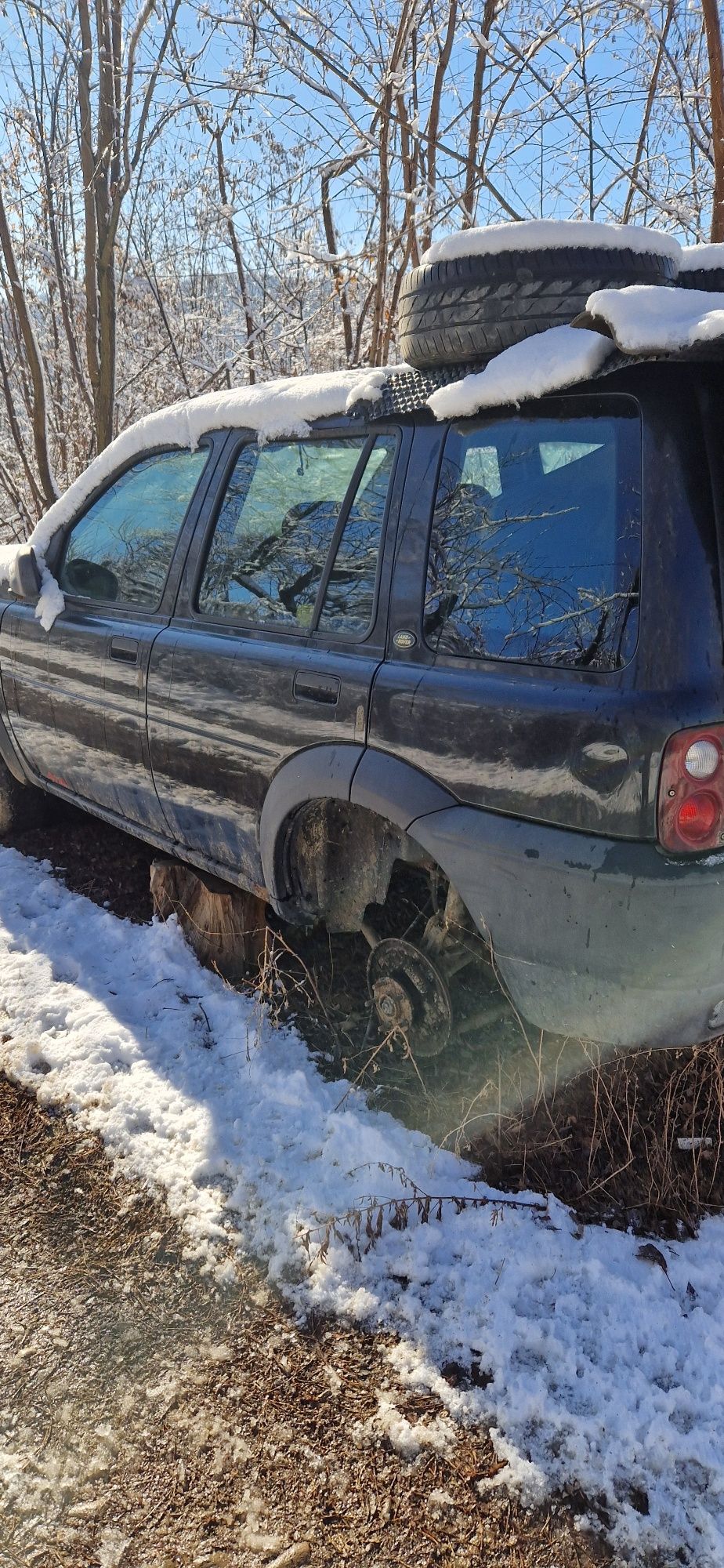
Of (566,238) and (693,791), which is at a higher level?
(566,238)

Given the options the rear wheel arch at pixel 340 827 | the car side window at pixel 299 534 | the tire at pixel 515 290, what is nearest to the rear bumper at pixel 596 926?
the rear wheel arch at pixel 340 827

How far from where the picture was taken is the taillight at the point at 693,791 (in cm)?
186

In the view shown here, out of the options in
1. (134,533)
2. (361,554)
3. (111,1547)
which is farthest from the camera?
(134,533)

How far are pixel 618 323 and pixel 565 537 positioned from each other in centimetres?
44

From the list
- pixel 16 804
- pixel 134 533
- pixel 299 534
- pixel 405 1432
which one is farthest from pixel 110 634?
pixel 405 1432

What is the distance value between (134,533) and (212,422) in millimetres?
606

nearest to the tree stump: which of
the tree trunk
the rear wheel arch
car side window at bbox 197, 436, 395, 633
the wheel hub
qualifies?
the rear wheel arch

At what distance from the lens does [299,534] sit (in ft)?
9.29

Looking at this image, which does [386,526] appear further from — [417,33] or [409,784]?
[417,33]

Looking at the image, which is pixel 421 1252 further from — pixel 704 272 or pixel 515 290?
pixel 704 272

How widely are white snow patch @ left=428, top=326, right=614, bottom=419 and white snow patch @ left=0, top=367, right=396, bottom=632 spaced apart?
1.43 ft

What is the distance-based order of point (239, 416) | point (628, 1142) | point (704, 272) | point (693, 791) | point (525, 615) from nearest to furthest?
point (693, 791), point (525, 615), point (628, 1142), point (704, 272), point (239, 416)

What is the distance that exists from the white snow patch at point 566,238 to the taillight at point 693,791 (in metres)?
1.24

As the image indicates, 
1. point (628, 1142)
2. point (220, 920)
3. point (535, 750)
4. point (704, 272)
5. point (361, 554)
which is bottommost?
point (628, 1142)
